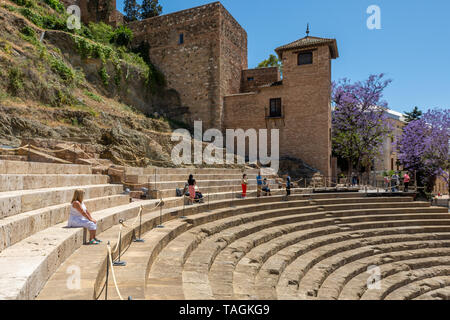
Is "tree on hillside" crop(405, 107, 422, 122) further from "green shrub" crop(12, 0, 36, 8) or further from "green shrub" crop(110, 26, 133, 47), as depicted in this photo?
"green shrub" crop(12, 0, 36, 8)

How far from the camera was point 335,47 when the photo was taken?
22.0 m

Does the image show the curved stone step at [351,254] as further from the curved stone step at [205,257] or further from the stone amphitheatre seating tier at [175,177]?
the stone amphitheatre seating tier at [175,177]

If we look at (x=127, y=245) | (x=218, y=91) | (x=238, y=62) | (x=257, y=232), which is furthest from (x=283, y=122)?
(x=127, y=245)

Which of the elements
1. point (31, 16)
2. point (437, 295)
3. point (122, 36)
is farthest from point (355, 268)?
point (122, 36)

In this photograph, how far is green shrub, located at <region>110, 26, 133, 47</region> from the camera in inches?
1012

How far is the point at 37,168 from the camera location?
669 centimetres

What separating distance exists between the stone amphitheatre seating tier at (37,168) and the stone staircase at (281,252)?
97.4 inches

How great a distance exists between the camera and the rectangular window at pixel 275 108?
2317 centimetres

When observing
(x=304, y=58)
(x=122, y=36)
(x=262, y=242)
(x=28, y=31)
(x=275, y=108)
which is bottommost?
(x=262, y=242)

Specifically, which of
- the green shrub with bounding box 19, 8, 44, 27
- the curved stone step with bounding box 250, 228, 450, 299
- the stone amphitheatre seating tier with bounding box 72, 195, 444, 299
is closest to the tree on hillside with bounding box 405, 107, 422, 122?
the stone amphitheatre seating tier with bounding box 72, 195, 444, 299

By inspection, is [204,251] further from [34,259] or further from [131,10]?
[131,10]

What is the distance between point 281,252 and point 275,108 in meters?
16.6

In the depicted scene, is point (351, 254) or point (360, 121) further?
point (360, 121)

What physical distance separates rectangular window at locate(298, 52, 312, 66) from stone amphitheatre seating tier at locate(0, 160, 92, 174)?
18.3 m
